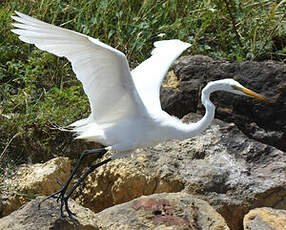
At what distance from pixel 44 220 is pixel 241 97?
2.10 meters

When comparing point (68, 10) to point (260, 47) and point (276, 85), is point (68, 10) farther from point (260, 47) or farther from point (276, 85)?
point (276, 85)

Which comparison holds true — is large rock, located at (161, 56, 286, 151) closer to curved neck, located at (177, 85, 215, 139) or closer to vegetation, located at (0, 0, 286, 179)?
curved neck, located at (177, 85, 215, 139)

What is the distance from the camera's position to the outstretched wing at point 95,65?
3.15 m

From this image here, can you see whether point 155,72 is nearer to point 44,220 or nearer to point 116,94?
point 116,94

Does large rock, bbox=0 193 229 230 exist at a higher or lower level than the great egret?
lower

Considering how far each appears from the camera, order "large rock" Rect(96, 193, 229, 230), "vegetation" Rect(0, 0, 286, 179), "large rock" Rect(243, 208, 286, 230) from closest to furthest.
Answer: "large rock" Rect(96, 193, 229, 230)
"large rock" Rect(243, 208, 286, 230)
"vegetation" Rect(0, 0, 286, 179)

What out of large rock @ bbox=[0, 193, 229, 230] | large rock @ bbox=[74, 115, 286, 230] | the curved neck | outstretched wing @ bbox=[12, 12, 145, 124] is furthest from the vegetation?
large rock @ bbox=[0, 193, 229, 230]

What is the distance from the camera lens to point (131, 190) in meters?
4.02

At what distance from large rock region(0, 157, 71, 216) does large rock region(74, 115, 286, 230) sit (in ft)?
0.87

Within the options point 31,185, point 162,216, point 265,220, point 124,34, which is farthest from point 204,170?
point 124,34

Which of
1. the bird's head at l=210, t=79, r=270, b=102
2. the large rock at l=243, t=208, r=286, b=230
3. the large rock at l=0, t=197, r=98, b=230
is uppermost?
the bird's head at l=210, t=79, r=270, b=102

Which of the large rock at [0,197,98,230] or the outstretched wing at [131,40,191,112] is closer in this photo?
the large rock at [0,197,98,230]

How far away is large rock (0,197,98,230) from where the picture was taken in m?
3.05

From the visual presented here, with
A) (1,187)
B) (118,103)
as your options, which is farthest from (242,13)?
(1,187)
